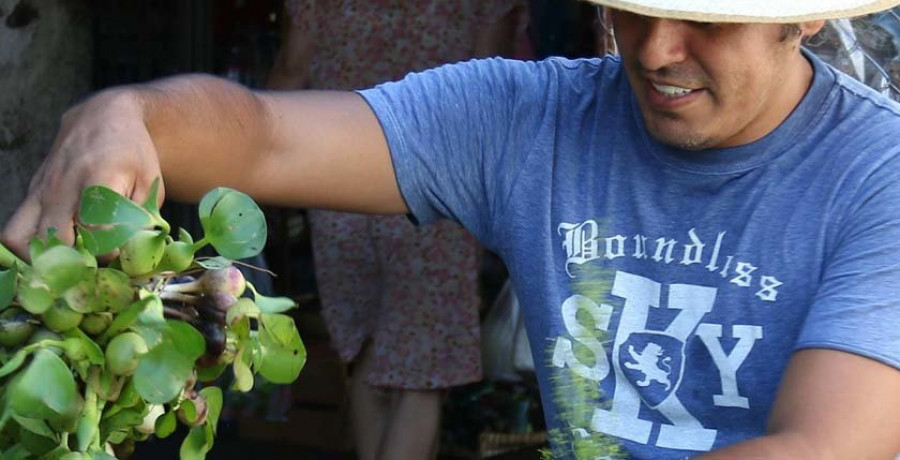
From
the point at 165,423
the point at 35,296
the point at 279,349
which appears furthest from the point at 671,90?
the point at 35,296

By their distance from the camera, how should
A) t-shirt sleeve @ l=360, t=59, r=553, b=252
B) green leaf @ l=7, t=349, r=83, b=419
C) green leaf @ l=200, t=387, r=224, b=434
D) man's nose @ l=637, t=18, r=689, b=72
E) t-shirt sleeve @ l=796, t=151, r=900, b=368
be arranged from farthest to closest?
t-shirt sleeve @ l=360, t=59, r=553, b=252, man's nose @ l=637, t=18, r=689, b=72, t-shirt sleeve @ l=796, t=151, r=900, b=368, green leaf @ l=200, t=387, r=224, b=434, green leaf @ l=7, t=349, r=83, b=419

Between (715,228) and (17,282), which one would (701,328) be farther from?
(17,282)

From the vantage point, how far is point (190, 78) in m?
1.82

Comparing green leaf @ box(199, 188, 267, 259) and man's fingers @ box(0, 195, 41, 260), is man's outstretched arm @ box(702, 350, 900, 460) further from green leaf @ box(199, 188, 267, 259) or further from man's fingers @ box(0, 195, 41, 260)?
man's fingers @ box(0, 195, 41, 260)

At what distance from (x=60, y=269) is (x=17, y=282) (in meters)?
0.04

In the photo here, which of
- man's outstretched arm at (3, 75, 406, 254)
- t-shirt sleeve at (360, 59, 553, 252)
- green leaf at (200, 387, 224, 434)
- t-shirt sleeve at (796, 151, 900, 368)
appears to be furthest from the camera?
t-shirt sleeve at (360, 59, 553, 252)

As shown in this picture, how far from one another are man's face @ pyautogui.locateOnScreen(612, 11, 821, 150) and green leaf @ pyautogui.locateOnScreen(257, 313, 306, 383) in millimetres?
668

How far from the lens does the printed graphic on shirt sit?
1.83m

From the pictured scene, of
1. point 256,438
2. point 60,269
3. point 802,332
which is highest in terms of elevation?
point 60,269

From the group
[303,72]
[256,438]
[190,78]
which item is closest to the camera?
[190,78]

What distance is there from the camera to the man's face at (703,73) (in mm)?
1773

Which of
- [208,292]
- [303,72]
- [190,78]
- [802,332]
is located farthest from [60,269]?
[303,72]

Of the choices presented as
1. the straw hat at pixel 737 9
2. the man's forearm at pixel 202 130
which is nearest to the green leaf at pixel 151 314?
the man's forearm at pixel 202 130

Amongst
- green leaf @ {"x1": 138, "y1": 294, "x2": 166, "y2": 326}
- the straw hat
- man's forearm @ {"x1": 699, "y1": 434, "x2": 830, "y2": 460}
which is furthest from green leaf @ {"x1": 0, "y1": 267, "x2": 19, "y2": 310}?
the straw hat
